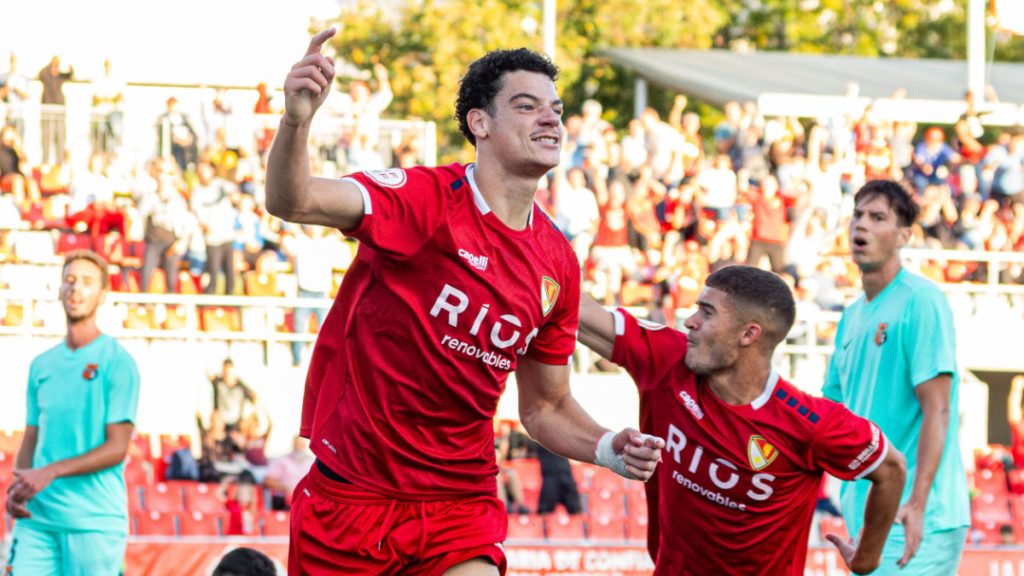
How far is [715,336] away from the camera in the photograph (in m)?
5.61

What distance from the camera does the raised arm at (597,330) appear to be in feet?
18.8

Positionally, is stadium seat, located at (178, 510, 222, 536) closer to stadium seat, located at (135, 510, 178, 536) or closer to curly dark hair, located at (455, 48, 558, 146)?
stadium seat, located at (135, 510, 178, 536)

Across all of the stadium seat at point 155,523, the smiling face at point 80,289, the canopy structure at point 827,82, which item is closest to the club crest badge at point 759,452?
the smiling face at point 80,289

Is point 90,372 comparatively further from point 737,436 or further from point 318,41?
point 318,41

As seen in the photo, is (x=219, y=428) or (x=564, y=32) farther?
(x=564, y=32)

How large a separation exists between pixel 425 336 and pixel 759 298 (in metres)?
1.61

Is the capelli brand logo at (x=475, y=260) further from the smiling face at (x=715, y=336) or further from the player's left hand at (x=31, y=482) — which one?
the player's left hand at (x=31, y=482)

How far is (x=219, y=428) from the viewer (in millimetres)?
14617

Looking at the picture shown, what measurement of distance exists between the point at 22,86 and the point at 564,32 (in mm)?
15223

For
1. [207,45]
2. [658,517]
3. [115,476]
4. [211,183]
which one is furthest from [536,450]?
[207,45]

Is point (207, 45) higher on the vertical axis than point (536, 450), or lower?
higher

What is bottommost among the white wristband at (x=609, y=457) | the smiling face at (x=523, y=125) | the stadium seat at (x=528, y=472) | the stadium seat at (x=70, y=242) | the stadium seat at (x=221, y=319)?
the stadium seat at (x=528, y=472)

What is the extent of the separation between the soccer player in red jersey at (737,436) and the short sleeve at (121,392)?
2.88 m

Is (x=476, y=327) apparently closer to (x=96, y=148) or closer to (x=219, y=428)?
(x=219, y=428)
